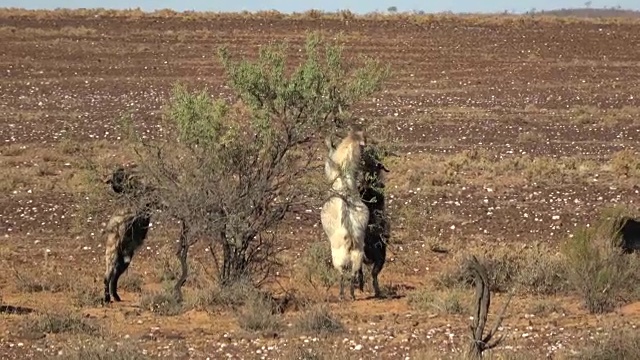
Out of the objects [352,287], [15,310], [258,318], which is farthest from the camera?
[352,287]

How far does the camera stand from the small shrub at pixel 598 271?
1212 centimetres

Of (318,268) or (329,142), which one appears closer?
(329,142)

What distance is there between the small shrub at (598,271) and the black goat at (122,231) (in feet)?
14.8

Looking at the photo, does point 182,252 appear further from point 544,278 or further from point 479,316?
point 479,316

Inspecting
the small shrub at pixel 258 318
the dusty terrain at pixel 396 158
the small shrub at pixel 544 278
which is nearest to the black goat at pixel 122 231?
the dusty terrain at pixel 396 158

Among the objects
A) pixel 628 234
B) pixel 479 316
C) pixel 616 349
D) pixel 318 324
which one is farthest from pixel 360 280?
pixel 616 349

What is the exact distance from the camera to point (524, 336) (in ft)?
35.3

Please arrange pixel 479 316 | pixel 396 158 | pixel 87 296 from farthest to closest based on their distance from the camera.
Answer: pixel 396 158 → pixel 87 296 → pixel 479 316

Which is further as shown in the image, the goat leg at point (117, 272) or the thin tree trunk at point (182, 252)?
the goat leg at point (117, 272)

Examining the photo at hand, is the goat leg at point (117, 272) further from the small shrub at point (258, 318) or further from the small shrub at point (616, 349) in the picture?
the small shrub at point (616, 349)

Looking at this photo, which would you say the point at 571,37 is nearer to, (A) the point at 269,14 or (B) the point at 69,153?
(A) the point at 269,14

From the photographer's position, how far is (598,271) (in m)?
12.3

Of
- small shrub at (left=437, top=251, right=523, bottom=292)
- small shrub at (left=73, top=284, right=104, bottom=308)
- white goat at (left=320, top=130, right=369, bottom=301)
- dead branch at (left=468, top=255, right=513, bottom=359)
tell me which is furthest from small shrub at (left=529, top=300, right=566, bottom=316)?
small shrub at (left=73, top=284, right=104, bottom=308)

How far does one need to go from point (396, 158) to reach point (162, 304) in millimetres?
11027
